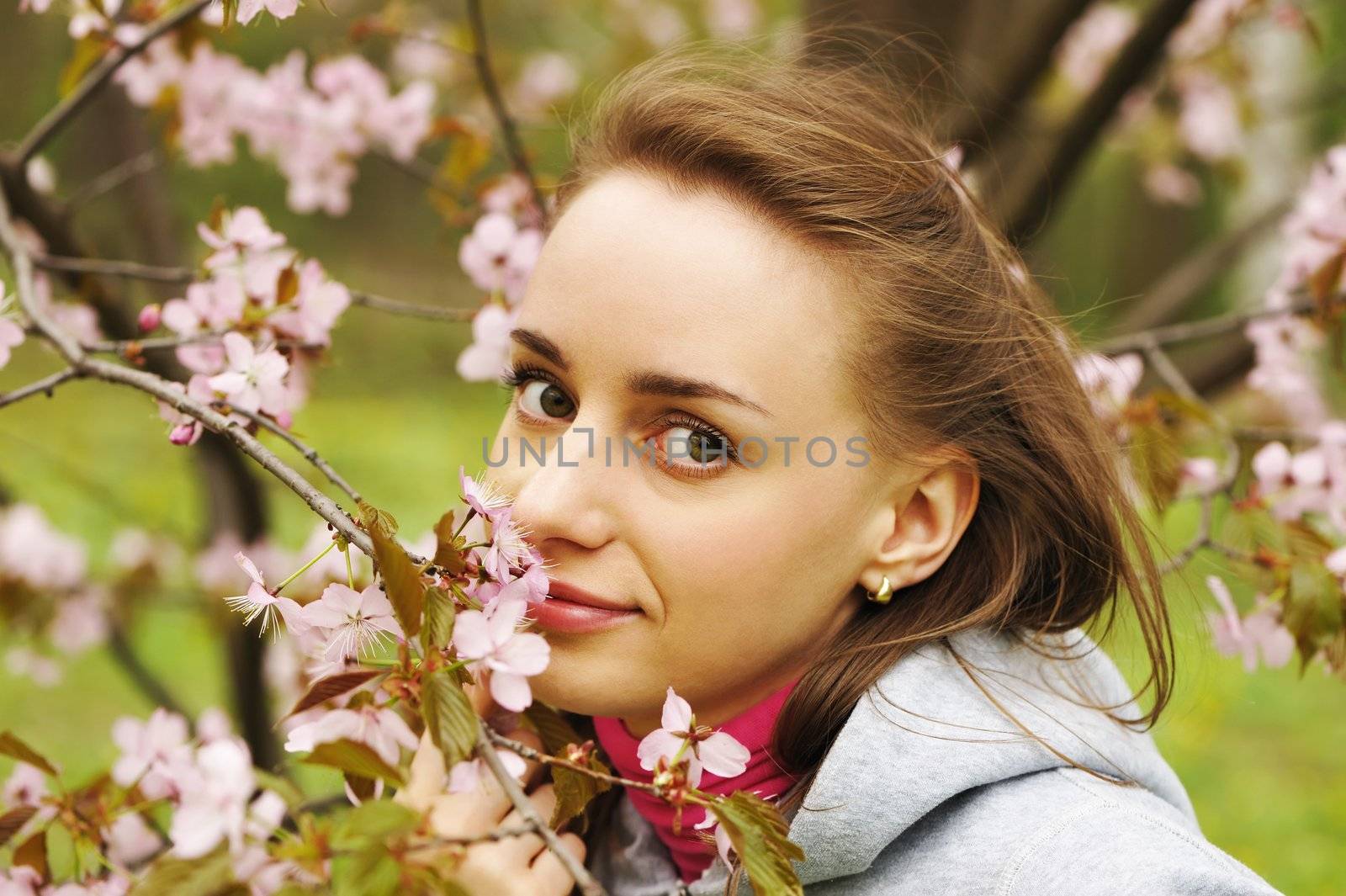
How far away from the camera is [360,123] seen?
2139 millimetres

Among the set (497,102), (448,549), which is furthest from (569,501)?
(497,102)

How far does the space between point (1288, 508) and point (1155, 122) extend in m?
2.12

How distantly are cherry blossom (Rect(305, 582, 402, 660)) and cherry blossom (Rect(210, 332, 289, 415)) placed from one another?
35 cm

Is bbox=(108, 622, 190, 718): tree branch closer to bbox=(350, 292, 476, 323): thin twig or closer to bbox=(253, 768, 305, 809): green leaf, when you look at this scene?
bbox=(350, 292, 476, 323): thin twig

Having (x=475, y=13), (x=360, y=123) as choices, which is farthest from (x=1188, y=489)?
(x=360, y=123)

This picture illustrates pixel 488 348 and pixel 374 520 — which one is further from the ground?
pixel 488 348

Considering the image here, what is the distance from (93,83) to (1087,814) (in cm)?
140

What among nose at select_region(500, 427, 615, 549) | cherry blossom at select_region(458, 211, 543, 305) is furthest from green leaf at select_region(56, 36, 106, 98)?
nose at select_region(500, 427, 615, 549)

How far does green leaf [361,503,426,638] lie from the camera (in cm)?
75

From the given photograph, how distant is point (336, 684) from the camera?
32.6 inches

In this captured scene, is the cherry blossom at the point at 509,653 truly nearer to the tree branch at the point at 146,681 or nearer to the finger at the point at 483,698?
the finger at the point at 483,698

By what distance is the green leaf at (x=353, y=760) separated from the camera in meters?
0.68

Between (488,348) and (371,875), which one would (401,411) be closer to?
(488,348)

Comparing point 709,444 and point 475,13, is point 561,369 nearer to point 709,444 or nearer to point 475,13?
point 709,444
